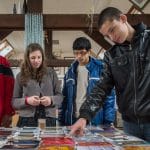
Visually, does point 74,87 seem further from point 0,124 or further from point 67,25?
point 67,25

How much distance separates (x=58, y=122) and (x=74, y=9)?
434cm

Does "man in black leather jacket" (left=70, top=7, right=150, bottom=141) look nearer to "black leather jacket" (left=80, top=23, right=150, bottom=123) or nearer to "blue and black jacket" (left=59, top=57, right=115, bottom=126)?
"black leather jacket" (left=80, top=23, right=150, bottom=123)

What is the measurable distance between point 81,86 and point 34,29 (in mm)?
1655

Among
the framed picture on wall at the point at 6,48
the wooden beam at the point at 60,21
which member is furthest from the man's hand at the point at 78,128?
the framed picture on wall at the point at 6,48

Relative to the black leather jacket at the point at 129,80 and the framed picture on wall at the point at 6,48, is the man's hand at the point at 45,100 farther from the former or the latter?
the framed picture on wall at the point at 6,48

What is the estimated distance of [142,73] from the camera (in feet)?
5.92

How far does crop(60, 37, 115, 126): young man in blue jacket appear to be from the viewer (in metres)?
2.66

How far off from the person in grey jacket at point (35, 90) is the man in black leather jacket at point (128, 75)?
0.68m

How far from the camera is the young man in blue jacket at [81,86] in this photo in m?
2.66

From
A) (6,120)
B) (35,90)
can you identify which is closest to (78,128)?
(35,90)

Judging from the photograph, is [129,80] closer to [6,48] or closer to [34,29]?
[34,29]

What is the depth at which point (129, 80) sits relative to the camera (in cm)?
183

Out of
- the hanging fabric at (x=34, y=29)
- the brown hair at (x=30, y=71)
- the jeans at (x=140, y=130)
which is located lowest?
the jeans at (x=140, y=130)

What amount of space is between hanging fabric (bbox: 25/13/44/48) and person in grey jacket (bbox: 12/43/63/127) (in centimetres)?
159
